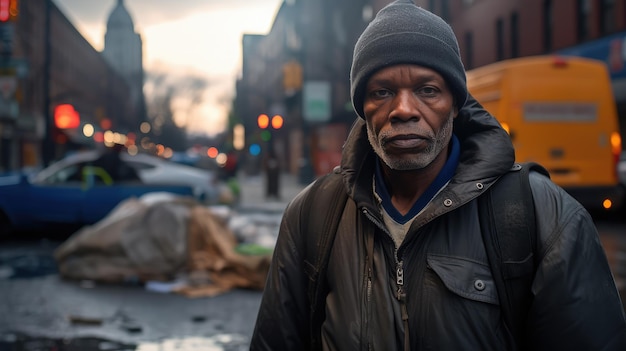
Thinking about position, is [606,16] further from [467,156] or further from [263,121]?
[467,156]

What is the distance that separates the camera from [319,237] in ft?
6.78

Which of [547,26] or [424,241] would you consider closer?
[424,241]

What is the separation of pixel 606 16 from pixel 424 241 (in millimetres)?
23238

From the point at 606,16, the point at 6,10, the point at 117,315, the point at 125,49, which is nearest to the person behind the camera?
the point at 117,315

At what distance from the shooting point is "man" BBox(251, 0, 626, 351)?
1.75 m

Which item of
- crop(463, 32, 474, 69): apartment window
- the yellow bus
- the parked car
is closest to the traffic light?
the parked car

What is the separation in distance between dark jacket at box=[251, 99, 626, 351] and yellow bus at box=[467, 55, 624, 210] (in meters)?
10.3

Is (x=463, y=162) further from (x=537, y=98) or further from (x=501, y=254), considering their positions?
(x=537, y=98)

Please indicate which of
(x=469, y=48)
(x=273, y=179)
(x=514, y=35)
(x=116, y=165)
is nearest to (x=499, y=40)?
(x=514, y=35)

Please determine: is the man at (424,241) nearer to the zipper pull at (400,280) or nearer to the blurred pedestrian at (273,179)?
the zipper pull at (400,280)

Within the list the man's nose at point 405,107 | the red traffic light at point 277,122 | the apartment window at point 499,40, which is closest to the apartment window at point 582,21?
the apartment window at point 499,40

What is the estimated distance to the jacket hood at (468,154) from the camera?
1.90m

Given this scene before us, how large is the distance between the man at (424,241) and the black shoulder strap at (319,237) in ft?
0.06

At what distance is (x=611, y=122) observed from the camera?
12555 mm
